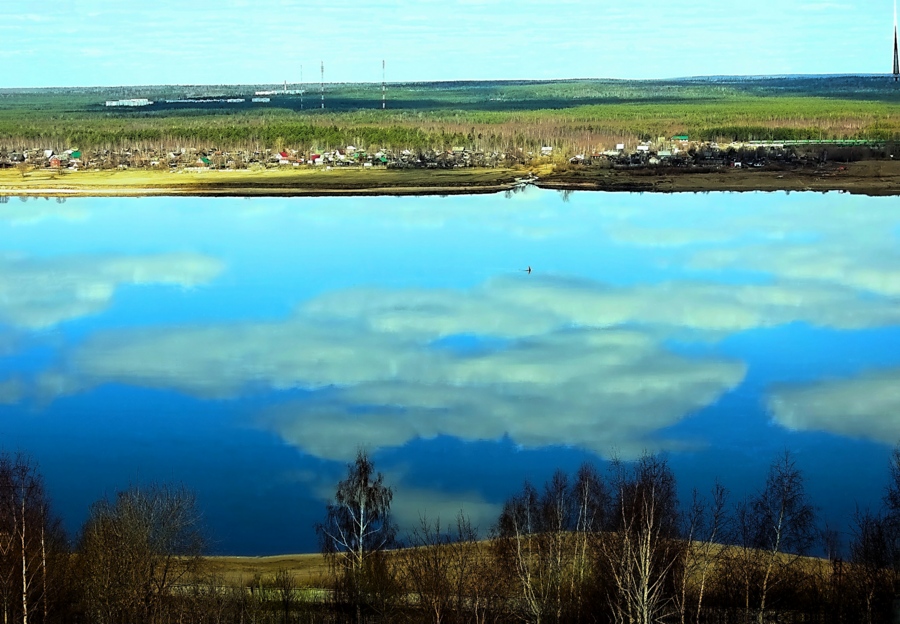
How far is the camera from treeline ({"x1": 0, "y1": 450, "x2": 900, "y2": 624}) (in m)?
4.98

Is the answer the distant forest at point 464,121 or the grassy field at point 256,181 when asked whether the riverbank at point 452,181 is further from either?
the distant forest at point 464,121

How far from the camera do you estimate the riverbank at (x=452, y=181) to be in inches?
988

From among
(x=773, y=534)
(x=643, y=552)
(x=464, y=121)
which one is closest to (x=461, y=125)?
(x=464, y=121)

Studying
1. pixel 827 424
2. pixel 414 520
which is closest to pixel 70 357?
pixel 414 520

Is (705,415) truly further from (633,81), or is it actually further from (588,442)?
(633,81)

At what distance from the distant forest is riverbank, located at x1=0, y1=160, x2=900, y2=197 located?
228 inches

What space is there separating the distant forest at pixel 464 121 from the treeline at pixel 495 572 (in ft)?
91.6

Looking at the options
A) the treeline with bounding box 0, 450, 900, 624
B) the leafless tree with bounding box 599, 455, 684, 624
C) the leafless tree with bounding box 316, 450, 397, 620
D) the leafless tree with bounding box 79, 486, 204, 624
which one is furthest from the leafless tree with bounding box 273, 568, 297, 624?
the leafless tree with bounding box 599, 455, 684, 624

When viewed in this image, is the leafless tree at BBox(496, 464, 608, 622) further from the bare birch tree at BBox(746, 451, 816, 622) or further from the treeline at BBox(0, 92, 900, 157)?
the treeline at BBox(0, 92, 900, 157)

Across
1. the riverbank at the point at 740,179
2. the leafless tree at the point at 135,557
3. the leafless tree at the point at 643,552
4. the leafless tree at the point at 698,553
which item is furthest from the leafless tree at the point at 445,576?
the riverbank at the point at 740,179

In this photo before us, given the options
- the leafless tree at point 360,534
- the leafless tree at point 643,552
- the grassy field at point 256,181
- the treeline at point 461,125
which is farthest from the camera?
the treeline at point 461,125

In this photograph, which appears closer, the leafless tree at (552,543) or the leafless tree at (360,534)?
the leafless tree at (552,543)

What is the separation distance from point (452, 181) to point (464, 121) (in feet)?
90.5

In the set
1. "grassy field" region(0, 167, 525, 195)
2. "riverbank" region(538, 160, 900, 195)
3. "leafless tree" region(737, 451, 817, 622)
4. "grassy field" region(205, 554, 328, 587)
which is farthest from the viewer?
"grassy field" region(0, 167, 525, 195)
